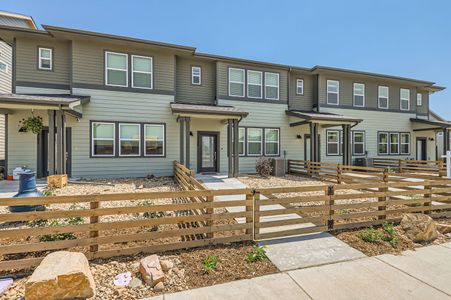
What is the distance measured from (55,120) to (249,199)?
9045 millimetres

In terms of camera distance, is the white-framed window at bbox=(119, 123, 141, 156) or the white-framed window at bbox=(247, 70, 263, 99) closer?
the white-framed window at bbox=(119, 123, 141, 156)

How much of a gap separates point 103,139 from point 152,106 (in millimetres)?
2832

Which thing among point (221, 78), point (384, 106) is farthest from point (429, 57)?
point (221, 78)

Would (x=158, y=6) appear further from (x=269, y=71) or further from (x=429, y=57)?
(x=429, y=57)

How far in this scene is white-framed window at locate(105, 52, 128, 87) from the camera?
35.6 feet

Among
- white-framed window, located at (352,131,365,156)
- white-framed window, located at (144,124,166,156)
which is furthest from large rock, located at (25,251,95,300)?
white-framed window, located at (352,131,365,156)

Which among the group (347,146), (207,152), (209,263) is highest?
(347,146)

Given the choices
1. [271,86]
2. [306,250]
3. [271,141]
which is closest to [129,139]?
[271,141]

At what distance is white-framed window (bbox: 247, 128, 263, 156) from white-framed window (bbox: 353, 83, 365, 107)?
26.5ft

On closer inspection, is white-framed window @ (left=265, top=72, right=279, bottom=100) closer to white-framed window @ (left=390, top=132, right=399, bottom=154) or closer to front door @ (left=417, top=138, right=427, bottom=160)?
white-framed window @ (left=390, top=132, right=399, bottom=154)

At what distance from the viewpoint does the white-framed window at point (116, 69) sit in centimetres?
1085

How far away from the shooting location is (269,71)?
548 inches

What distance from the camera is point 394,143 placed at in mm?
17109

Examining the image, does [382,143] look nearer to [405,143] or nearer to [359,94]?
[405,143]
